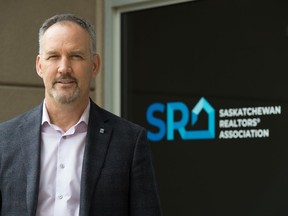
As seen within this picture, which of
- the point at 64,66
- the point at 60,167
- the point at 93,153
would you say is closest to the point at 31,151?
the point at 60,167

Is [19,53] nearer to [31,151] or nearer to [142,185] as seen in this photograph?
[31,151]

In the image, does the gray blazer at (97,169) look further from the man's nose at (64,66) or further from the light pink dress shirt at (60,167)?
the man's nose at (64,66)

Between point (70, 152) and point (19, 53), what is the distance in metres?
2.92

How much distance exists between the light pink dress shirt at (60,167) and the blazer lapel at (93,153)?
38 millimetres

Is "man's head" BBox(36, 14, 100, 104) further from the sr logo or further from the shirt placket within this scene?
the sr logo

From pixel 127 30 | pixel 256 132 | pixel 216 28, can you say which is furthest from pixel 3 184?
pixel 127 30

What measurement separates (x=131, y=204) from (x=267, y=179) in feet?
8.19

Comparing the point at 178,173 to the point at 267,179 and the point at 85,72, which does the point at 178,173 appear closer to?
the point at 267,179

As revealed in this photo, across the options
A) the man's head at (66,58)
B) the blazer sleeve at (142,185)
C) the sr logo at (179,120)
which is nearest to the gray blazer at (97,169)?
the blazer sleeve at (142,185)

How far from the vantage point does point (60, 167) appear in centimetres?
274

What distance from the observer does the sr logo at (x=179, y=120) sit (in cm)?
543

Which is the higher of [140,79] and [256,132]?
[140,79]

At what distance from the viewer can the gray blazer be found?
2.70 metres

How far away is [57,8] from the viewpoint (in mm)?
5809
